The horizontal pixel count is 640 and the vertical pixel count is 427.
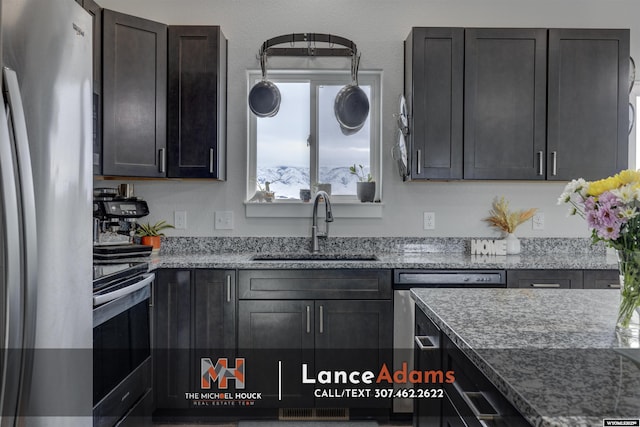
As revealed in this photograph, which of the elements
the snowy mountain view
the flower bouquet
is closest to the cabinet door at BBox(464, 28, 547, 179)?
the snowy mountain view

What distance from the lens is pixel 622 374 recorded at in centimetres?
81

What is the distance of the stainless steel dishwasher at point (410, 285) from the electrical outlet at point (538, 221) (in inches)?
31.4

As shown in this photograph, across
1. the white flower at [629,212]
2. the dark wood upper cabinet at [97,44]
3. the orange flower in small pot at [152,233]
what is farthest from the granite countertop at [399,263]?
the white flower at [629,212]

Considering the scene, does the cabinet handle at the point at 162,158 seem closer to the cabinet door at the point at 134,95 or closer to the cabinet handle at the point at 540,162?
the cabinet door at the point at 134,95

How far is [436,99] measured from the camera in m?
2.78

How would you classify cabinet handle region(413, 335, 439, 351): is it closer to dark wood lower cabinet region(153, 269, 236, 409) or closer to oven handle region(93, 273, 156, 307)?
oven handle region(93, 273, 156, 307)

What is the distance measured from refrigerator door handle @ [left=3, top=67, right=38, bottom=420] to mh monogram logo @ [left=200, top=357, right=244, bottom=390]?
141 centimetres

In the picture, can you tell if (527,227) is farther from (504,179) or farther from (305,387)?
(305,387)

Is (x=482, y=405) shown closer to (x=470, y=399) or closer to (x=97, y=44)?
(x=470, y=399)

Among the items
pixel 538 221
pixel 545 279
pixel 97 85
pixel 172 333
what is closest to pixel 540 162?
pixel 538 221

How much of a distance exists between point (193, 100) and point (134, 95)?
1.11 feet

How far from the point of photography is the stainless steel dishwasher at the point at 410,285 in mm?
2484

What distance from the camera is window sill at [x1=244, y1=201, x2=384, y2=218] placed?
10.0ft

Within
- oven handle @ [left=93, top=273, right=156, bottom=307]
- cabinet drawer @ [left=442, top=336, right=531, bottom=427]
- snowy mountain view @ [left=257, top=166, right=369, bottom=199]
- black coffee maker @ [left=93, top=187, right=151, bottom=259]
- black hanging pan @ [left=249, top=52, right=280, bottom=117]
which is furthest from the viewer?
snowy mountain view @ [left=257, top=166, right=369, bottom=199]
